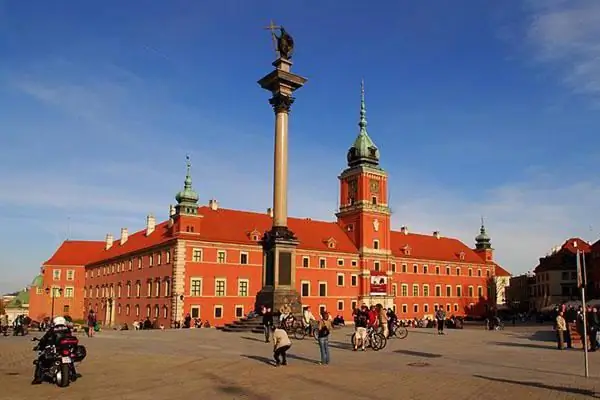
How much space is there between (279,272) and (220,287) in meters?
32.8

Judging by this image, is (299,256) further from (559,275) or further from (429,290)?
(559,275)

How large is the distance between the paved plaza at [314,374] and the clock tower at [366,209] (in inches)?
2190

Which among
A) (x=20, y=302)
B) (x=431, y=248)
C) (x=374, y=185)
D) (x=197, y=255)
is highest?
(x=374, y=185)

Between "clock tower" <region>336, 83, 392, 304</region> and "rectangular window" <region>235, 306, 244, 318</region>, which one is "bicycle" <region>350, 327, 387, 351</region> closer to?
"rectangular window" <region>235, 306, 244, 318</region>

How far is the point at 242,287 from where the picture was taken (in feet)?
210

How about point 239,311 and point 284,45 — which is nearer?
point 284,45

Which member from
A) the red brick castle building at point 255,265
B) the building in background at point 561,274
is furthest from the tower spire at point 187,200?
the building in background at point 561,274

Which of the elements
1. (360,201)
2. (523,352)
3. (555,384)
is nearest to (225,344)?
(523,352)

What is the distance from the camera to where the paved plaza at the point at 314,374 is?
38.9ft

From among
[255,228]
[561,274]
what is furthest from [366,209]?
[561,274]

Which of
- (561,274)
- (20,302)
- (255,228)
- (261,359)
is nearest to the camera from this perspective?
(261,359)

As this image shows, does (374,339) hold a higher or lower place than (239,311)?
higher

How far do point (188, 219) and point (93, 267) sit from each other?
119 feet

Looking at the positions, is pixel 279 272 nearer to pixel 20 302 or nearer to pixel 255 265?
pixel 255 265
